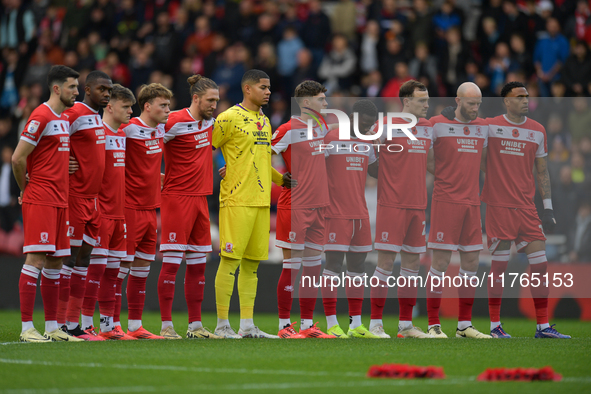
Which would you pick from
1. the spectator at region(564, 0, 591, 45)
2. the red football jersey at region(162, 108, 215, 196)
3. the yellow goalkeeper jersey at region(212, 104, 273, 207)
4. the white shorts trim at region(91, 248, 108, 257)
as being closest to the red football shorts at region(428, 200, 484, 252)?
the yellow goalkeeper jersey at region(212, 104, 273, 207)

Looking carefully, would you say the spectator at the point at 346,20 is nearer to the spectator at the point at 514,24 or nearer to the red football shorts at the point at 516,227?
the spectator at the point at 514,24

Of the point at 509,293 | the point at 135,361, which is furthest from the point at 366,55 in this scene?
the point at 135,361

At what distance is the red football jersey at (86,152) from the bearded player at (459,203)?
13.5ft

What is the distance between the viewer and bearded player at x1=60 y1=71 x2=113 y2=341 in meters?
8.77

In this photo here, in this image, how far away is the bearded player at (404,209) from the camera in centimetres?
974

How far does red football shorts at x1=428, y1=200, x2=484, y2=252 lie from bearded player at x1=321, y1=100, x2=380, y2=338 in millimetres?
909

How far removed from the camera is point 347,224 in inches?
379

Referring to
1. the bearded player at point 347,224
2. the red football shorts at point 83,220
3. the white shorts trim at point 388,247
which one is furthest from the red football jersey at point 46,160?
the white shorts trim at point 388,247

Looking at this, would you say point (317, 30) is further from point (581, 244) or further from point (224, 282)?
point (224, 282)

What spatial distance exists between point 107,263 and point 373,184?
5.05m

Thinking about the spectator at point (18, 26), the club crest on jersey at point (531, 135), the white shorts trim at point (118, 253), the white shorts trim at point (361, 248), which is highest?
the spectator at point (18, 26)

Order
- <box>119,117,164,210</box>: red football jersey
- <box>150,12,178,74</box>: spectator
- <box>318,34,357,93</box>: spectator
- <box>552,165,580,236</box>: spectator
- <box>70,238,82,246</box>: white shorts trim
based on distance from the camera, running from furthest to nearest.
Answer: <box>150,12,178,74</box>: spectator, <box>318,34,357,93</box>: spectator, <box>552,165,580,236</box>: spectator, <box>119,117,164,210</box>: red football jersey, <box>70,238,82,246</box>: white shorts trim

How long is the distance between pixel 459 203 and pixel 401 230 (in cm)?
80

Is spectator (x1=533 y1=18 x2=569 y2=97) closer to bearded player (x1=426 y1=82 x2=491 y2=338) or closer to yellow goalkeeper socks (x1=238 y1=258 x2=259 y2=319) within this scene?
bearded player (x1=426 y1=82 x2=491 y2=338)
